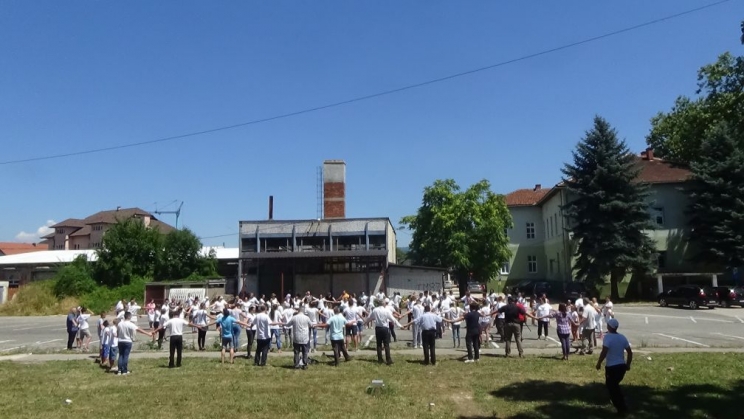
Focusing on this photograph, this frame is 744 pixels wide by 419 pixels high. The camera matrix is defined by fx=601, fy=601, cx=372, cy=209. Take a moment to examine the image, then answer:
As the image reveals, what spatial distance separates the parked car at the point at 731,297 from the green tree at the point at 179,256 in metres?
41.0

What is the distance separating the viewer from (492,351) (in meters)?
18.6

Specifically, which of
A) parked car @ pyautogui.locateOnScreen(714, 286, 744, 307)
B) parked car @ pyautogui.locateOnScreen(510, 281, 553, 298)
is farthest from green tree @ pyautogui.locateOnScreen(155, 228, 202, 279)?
parked car @ pyautogui.locateOnScreen(714, 286, 744, 307)

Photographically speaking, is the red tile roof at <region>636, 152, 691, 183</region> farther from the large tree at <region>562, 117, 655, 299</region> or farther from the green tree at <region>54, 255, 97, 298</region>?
the green tree at <region>54, 255, 97, 298</region>

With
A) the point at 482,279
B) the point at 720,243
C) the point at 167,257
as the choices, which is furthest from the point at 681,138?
the point at 167,257

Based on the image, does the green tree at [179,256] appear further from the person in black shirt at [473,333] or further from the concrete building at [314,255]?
the person in black shirt at [473,333]

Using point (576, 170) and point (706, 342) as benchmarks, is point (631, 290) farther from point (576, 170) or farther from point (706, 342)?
point (706, 342)

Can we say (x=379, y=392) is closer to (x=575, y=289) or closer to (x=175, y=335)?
(x=175, y=335)

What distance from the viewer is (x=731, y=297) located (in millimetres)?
36625

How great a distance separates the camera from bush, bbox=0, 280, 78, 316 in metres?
44.9

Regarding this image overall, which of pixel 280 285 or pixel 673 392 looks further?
pixel 280 285

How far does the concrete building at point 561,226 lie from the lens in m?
48.0

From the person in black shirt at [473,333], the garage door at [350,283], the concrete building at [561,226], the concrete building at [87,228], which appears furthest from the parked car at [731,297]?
the concrete building at [87,228]

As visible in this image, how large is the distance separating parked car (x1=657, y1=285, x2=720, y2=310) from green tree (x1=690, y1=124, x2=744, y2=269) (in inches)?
265

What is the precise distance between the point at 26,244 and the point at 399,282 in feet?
358
